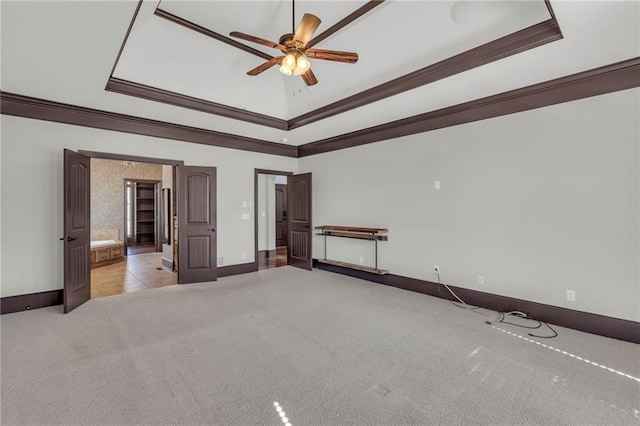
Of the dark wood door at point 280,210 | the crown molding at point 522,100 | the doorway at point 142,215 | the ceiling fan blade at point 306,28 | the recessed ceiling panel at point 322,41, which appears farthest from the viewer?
the dark wood door at point 280,210

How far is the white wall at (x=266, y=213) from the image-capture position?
8008 mm

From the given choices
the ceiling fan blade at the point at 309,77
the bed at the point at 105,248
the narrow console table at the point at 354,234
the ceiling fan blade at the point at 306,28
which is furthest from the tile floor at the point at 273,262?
the ceiling fan blade at the point at 306,28

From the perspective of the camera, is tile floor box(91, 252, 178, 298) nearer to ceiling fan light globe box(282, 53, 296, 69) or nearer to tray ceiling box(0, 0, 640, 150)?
tray ceiling box(0, 0, 640, 150)

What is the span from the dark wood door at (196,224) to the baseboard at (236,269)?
0.22 meters

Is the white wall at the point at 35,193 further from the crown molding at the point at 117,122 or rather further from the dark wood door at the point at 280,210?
the dark wood door at the point at 280,210

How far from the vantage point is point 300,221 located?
695 cm

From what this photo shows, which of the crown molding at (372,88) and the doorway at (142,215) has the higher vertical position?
the crown molding at (372,88)

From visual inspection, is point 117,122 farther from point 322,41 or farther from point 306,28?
point 306,28

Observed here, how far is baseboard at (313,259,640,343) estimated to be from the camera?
3123mm

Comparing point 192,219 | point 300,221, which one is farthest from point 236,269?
point 300,221

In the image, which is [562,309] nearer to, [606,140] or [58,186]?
[606,140]

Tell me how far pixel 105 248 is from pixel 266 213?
4.05m

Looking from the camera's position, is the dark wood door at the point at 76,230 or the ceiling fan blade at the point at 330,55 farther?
the dark wood door at the point at 76,230

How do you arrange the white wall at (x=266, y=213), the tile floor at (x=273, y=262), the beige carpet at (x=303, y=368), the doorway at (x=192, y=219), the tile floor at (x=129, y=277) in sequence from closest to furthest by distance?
the beige carpet at (x=303, y=368), the doorway at (x=192, y=219), the tile floor at (x=129, y=277), the tile floor at (x=273, y=262), the white wall at (x=266, y=213)
